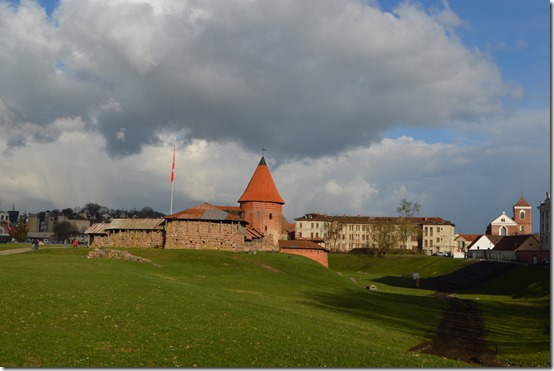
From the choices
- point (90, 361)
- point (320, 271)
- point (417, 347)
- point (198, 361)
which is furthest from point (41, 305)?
point (320, 271)

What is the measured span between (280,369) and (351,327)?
1034cm

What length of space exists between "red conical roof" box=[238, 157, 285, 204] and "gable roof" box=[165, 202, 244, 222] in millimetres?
18386

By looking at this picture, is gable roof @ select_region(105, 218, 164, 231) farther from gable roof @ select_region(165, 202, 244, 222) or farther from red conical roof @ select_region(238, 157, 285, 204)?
red conical roof @ select_region(238, 157, 285, 204)

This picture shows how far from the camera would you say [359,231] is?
474ft

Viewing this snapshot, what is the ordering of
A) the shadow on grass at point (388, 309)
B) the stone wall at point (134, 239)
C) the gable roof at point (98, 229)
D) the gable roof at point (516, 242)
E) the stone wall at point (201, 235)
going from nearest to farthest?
the shadow on grass at point (388, 309) < the stone wall at point (201, 235) < the stone wall at point (134, 239) < the gable roof at point (98, 229) < the gable roof at point (516, 242)

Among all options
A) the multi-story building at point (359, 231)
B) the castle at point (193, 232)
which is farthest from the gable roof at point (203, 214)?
the multi-story building at point (359, 231)

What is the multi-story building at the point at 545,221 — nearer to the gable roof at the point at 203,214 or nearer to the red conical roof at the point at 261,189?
the red conical roof at the point at 261,189

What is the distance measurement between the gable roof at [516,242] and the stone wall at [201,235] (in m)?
54.2

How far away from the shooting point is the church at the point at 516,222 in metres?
153

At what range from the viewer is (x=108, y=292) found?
23.8 metres

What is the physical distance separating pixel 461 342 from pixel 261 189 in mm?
64323

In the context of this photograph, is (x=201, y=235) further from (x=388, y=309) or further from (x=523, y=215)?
(x=523, y=215)

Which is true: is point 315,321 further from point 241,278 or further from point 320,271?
point 320,271

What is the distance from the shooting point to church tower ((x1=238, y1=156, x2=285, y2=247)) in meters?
86.9
